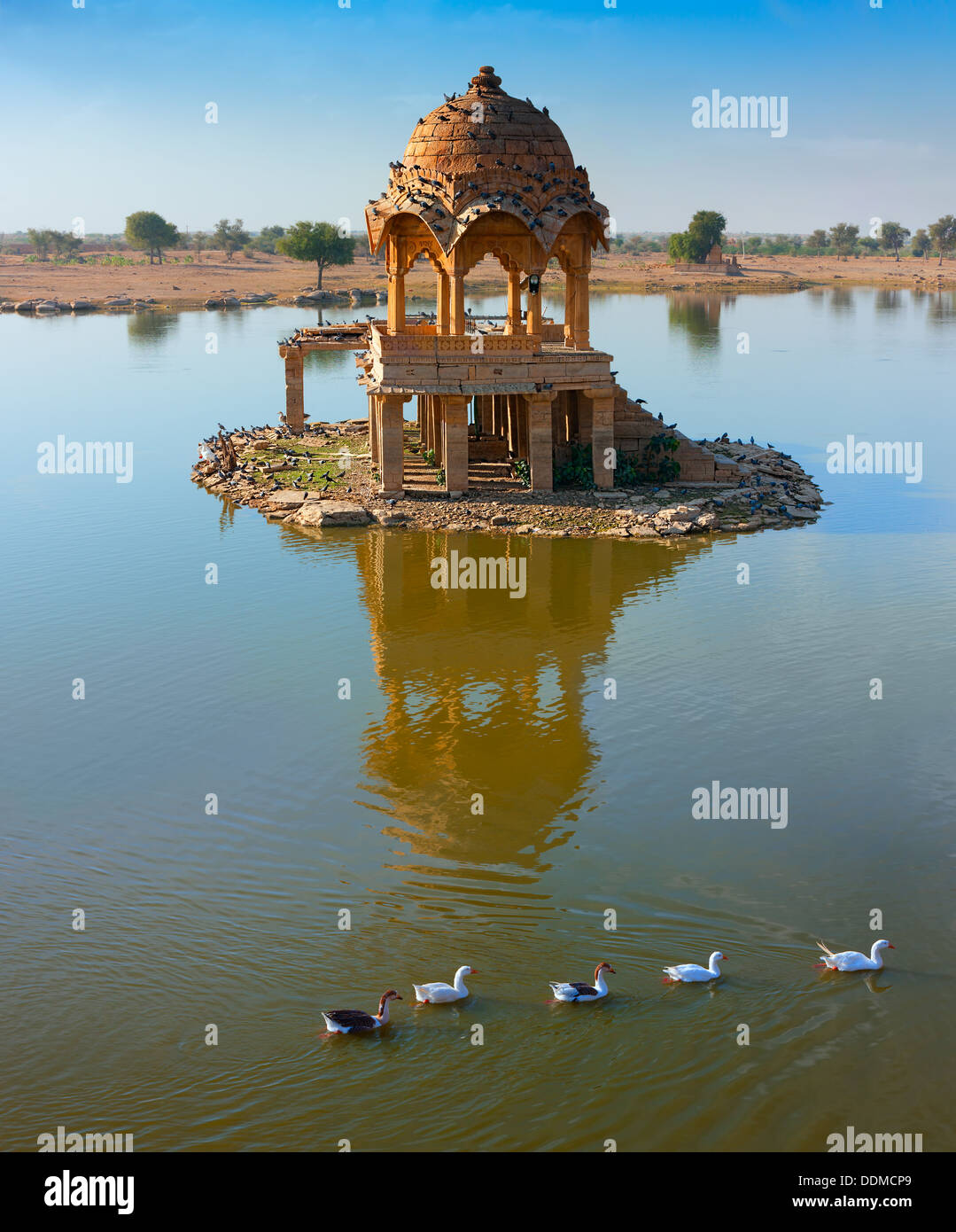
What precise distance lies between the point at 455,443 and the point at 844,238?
16028 cm

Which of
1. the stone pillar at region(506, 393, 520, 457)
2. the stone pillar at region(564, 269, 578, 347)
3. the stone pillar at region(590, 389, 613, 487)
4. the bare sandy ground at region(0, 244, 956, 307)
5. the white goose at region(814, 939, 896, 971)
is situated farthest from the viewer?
the bare sandy ground at region(0, 244, 956, 307)

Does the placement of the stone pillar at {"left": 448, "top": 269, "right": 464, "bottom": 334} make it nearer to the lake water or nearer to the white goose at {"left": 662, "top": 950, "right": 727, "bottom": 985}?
the lake water

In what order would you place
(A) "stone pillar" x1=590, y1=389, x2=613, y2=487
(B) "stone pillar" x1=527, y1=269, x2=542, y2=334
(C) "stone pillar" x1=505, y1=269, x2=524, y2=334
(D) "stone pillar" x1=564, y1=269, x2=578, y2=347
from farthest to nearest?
(D) "stone pillar" x1=564, y1=269, x2=578, y2=347
(C) "stone pillar" x1=505, y1=269, x2=524, y2=334
(B) "stone pillar" x1=527, y1=269, x2=542, y2=334
(A) "stone pillar" x1=590, y1=389, x2=613, y2=487

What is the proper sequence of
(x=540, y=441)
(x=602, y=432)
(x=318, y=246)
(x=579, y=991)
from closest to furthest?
(x=579, y=991) < (x=540, y=441) < (x=602, y=432) < (x=318, y=246)

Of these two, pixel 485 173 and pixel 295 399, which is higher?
pixel 485 173

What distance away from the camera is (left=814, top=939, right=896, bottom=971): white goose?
1252 cm

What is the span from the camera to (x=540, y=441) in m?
30.0

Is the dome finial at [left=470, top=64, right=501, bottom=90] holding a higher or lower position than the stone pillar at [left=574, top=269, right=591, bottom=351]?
higher

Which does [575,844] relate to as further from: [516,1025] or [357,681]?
[357,681]

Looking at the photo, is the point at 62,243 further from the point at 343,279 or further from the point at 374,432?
the point at 374,432

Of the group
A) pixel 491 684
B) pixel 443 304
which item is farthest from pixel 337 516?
pixel 491 684

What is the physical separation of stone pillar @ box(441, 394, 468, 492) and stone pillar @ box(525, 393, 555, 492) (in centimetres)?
154

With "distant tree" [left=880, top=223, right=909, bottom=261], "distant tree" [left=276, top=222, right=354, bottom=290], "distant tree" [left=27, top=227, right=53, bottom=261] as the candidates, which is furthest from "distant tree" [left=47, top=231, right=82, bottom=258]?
"distant tree" [left=880, top=223, right=909, bottom=261]

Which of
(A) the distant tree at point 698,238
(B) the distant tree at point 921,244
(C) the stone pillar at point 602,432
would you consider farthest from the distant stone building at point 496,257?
(B) the distant tree at point 921,244
